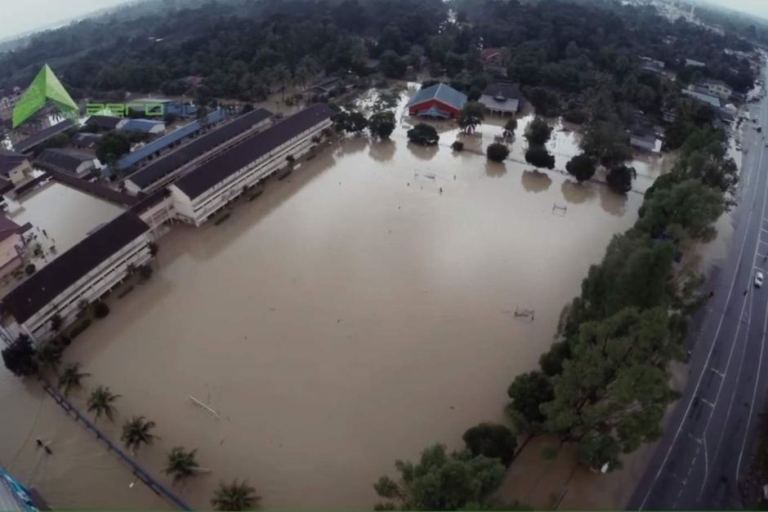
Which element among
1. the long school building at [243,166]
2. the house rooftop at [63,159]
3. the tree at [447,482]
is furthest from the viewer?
the house rooftop at [63,159]

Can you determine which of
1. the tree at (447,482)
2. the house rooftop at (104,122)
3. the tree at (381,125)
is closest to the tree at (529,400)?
the tree at (447,482)

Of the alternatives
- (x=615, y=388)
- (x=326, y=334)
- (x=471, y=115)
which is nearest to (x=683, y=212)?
(x=615, y=388)

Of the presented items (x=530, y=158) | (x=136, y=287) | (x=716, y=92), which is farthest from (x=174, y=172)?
(x=716, y=92)

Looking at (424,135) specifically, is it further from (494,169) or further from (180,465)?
(180,465)

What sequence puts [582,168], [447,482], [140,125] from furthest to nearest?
[140,125] → [582,168] → [447,482]

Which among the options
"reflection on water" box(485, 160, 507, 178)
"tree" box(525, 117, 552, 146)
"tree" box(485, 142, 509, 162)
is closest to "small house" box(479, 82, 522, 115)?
"tree" box(525, 117, 552, 146)

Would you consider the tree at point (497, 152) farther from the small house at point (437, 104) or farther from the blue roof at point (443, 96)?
the blue roof at point (443, 96)
